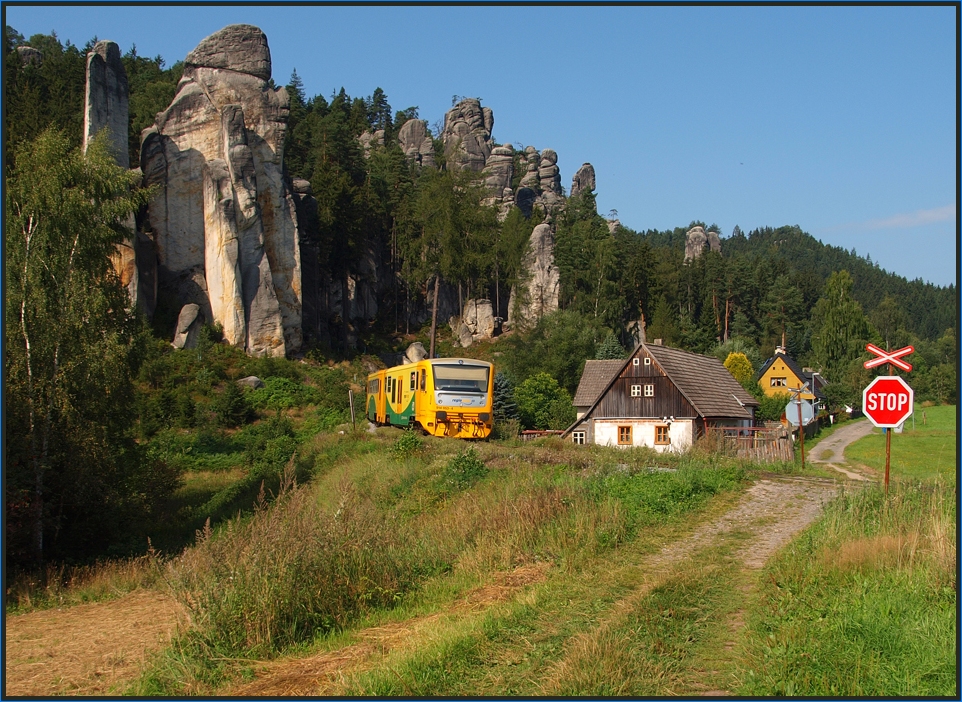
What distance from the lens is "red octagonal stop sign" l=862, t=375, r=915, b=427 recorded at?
10016 millimetres

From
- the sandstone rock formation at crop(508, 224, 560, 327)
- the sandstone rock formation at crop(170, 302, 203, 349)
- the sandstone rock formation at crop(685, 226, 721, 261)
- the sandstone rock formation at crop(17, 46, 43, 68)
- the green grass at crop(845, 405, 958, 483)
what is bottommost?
the green grass at crop(845, 405, 958, 483)

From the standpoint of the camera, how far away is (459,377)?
2470cm

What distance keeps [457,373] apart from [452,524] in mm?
11875

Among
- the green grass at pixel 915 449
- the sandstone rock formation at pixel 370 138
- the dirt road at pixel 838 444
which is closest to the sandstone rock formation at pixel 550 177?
the sandstone rock formation at pixel 370 138

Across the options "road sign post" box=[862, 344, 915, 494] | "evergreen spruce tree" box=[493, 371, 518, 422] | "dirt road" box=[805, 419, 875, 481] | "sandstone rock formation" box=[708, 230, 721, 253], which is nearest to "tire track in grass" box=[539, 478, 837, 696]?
"road sign post" box=[862, 344, 915, 494]

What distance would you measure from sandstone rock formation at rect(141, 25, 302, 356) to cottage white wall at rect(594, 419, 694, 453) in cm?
2026

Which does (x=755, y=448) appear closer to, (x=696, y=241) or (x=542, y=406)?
(x=542, y=406)

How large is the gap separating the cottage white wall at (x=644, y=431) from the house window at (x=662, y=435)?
0.36 ft

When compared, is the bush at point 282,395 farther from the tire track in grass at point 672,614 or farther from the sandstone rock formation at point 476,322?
the tire track in grass at point 672,614

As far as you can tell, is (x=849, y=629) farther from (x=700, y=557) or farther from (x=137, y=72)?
(x=137, y=72)

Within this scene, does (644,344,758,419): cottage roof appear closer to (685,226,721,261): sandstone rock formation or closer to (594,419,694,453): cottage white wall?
(594,419,694,453): cottage white wall

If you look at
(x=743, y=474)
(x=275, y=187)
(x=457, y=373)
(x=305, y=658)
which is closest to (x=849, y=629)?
(x=305, y=658)

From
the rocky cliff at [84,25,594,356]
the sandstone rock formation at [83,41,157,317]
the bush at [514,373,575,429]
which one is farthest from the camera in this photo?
the bush at [514,373,575,429]

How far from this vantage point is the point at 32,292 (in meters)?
16.5
